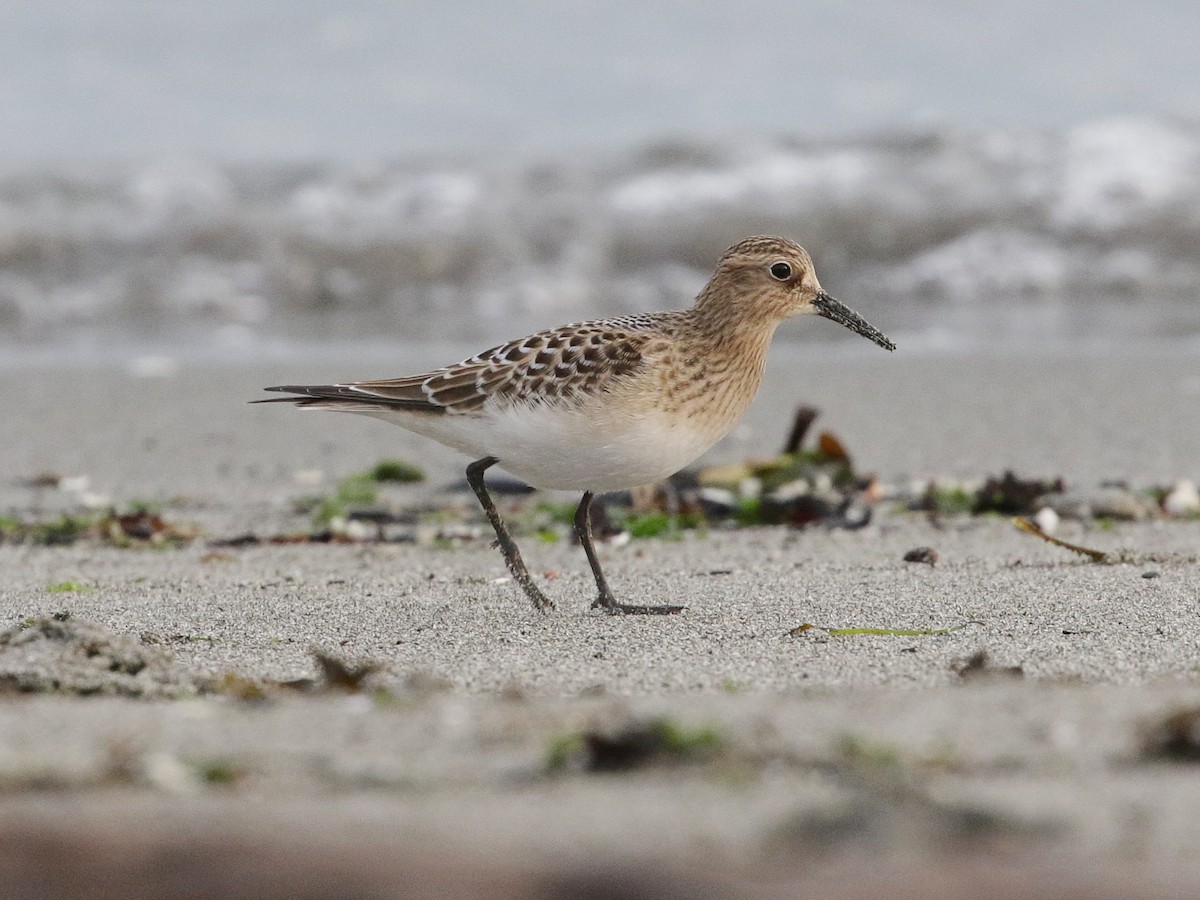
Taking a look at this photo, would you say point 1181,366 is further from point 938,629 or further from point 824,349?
point 938,629

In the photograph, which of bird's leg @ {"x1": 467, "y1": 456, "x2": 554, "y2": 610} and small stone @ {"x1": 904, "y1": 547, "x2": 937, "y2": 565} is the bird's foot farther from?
small stone @ {"x1": 904, "y1": 547, "x2": 937, "y2": 565}

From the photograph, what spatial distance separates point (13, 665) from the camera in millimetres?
3578

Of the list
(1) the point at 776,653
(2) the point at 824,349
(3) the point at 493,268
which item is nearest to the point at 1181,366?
(2) the point at 824,349

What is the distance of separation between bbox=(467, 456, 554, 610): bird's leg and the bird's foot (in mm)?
157

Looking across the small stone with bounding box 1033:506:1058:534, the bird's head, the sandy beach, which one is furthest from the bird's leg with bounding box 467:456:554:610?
the small stone with bounding box 1033:506:1058:534

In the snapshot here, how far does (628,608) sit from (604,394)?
2.15ft

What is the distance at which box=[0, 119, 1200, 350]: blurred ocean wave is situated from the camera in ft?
47.5

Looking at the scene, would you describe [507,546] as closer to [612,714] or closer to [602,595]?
[602,595]

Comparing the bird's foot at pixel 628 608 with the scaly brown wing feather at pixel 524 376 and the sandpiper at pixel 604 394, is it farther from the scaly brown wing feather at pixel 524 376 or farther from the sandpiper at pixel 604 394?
the scaly brown wing feather at pixel 524 376

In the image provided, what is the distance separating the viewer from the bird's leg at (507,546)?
4.94 metres

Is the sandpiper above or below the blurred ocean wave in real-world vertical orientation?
below

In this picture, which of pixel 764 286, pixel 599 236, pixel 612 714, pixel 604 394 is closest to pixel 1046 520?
pixel 764 286

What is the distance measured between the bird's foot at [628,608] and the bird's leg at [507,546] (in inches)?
6.2

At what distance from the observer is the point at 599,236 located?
1553cm
